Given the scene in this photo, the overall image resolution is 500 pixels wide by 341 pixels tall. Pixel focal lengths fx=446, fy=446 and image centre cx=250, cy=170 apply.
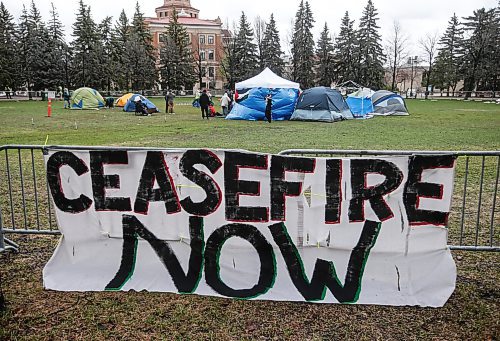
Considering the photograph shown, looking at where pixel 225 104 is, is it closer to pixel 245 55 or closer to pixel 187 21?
pixel 245 55

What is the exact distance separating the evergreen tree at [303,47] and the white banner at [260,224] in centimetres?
7069

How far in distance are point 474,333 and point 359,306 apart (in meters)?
0.95

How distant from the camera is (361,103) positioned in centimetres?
2894

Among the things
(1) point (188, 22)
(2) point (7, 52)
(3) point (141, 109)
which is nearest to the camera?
(3) point (141, 109)

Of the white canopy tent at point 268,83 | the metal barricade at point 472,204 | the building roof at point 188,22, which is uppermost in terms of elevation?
the building roof at point 188,22

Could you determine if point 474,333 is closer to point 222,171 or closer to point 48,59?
point 222,171

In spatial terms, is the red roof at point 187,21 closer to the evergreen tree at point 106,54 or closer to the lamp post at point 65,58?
the evergreen tree at point 106,54

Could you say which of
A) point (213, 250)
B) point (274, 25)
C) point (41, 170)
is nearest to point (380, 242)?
point (213, 250)

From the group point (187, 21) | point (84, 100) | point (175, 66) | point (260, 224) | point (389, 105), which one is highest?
point (187, 21)

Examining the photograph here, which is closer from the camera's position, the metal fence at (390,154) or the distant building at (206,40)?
the metal fence at (390,154)

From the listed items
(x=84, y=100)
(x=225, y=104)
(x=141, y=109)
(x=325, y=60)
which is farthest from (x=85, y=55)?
(x=225, y=104)

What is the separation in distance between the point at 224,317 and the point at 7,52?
6501cm

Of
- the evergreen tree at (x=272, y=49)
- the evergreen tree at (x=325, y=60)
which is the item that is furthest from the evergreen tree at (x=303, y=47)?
the evergreen tree at (x=272, y=49)

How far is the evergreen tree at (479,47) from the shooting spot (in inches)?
2557
